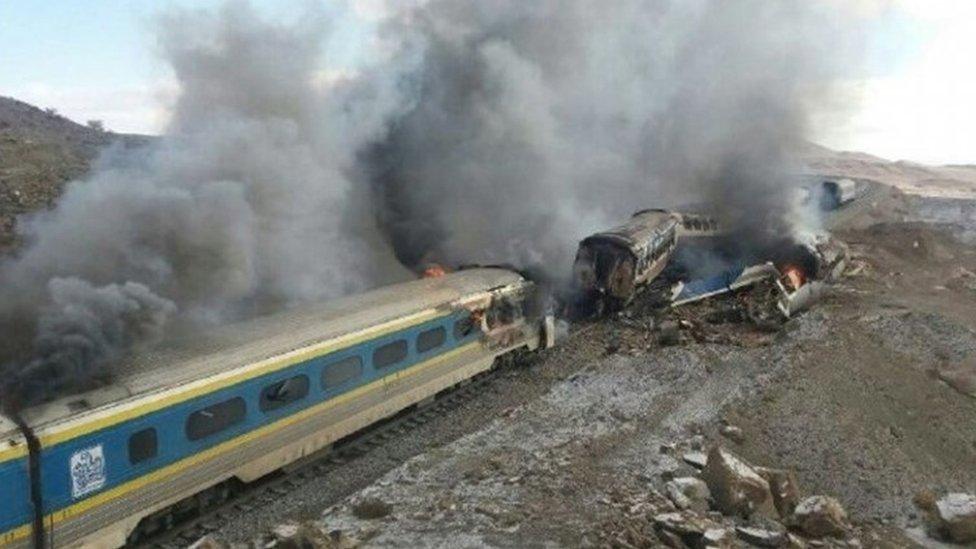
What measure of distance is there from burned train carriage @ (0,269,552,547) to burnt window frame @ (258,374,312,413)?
0.02 meters

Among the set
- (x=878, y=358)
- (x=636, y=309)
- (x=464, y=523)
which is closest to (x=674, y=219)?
(x=636, y=309)

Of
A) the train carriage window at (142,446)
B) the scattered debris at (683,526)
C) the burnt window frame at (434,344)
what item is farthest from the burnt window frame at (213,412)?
the scattered debris at (683,526)

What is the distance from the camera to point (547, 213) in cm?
3303

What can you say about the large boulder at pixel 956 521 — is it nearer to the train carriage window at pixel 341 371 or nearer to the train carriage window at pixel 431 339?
the train carriage window at pixel 431 339

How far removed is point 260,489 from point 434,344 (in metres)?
5.00

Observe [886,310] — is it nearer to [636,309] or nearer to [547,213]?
[636,309]

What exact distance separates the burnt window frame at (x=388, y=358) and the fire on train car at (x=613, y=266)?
10285mm

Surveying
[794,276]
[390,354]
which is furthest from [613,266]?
[390,354]

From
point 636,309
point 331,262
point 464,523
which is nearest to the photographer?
point 464,523

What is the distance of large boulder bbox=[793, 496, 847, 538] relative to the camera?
40.1ft

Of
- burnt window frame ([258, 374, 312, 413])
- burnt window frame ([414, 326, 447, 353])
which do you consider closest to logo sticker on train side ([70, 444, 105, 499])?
burnt window frame ([258, 374, 312, 413])

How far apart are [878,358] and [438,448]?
12480mm

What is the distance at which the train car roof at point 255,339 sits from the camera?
10.4m

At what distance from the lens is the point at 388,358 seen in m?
15.4
